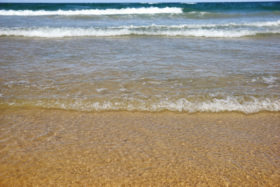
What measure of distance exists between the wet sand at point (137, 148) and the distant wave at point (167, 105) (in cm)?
14

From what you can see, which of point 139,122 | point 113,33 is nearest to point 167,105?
point 139,122

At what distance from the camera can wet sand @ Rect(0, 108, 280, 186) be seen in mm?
2107

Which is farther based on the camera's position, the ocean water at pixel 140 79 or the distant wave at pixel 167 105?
the ocean water at pixel 140 79

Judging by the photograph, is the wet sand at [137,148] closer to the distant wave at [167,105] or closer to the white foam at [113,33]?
the distant wave at [167,105]

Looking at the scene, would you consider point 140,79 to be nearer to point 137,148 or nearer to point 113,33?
point 137,148

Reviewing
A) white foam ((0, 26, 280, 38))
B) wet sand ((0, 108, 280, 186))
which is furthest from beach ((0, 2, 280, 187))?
white foam ((0, 26, 280, 38))

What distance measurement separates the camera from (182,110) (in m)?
3.43

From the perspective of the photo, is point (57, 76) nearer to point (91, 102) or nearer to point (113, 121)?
point (91, 102)

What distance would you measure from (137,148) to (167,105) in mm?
1204

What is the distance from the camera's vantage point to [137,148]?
2.53m

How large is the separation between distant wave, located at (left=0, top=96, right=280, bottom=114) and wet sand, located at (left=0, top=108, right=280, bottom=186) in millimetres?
140

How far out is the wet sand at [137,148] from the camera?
6.91 feet

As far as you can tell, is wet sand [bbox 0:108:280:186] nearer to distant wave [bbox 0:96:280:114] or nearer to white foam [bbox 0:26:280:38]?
distant wave [bbox 0:96:280:114]

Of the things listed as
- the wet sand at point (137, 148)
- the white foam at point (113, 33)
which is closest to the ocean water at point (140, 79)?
the wet sand at point (137, 148)
